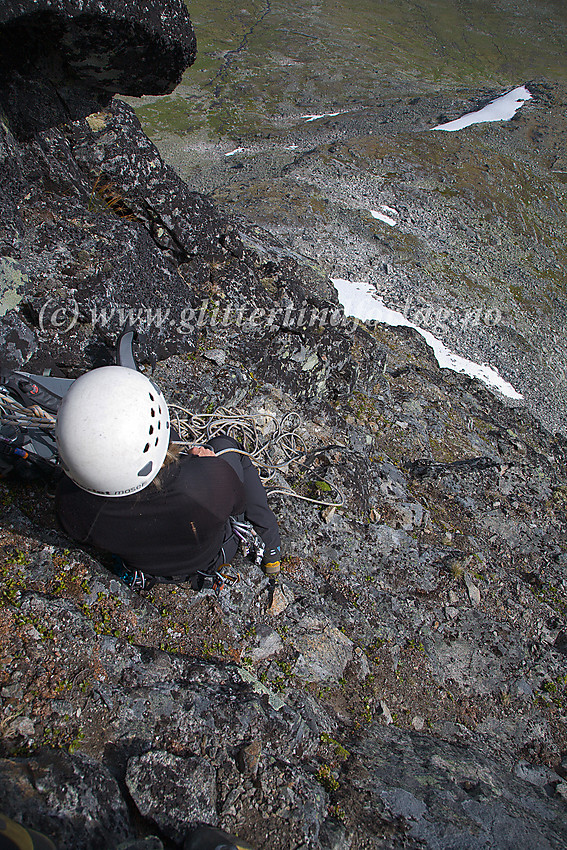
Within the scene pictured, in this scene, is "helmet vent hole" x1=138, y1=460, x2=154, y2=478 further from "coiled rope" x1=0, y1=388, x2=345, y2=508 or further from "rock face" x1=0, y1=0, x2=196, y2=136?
"rock face" x1=0, y1=0, x2=196, y2=136

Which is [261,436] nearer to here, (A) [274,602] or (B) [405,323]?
(A) [274,602]

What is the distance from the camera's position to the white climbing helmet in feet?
11.5

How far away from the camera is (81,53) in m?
6.74

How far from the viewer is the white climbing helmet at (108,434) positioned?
11.5 feet

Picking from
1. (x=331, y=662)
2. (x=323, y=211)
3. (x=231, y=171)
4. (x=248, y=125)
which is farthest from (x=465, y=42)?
(x=331, y=662)

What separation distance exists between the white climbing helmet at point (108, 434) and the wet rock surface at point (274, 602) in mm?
1484

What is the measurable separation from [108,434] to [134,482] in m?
0.43

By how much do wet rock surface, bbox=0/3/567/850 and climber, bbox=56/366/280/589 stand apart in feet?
3.01

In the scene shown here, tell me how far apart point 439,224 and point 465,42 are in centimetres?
11043

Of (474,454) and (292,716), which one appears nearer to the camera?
(292,716)

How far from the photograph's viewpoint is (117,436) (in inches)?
139

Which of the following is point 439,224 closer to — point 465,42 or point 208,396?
point 208,396

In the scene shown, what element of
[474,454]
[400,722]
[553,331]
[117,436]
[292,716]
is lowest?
[553,331]

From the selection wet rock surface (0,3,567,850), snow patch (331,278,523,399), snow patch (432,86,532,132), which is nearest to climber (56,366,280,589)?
wet rock surface (0,3,567,850)
